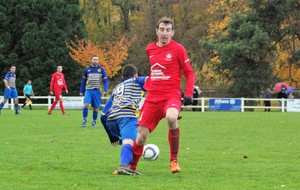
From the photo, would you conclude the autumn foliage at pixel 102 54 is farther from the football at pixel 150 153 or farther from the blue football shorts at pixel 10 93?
the football at pixel 150 153

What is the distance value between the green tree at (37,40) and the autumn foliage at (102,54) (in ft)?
3.04

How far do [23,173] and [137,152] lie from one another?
1.56 metres

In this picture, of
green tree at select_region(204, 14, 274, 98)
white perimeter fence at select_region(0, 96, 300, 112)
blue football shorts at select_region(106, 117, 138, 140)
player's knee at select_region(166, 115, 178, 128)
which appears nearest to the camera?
player's knee at select_region(166, 115, 178, 128)

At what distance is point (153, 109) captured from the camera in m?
9.12

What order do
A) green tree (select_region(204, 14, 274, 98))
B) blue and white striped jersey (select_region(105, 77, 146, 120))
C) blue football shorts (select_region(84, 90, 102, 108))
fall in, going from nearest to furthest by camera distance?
blue and white striped jersey (select_region(105, 77, 146, 120))
blue football shorts (select_region(84, 90, 102, 108))
green tree (select_region(204, 14, 274, 98))

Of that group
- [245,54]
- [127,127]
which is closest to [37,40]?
[245,54]

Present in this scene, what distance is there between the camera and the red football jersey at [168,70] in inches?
357

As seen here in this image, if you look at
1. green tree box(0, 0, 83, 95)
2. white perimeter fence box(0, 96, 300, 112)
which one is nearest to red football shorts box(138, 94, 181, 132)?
white perimeter fence box(0, 96, 300, 112)

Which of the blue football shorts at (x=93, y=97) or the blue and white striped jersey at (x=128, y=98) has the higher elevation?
the blue and white striped jersey at (x=128, y=98)

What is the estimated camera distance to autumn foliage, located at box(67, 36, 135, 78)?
50759 mm

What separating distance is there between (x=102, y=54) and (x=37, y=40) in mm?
5021

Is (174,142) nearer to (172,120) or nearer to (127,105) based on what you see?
(172,120)

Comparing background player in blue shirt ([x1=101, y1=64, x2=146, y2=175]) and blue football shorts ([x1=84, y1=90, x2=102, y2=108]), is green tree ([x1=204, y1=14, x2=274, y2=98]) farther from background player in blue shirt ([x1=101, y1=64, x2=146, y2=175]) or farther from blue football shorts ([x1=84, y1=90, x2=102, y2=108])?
background player in blue shirt ([x1=101, y1=64, x2=146, y2=175])

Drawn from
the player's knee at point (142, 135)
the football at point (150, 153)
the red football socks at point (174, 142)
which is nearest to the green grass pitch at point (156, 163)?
the football at point (150, 153)
